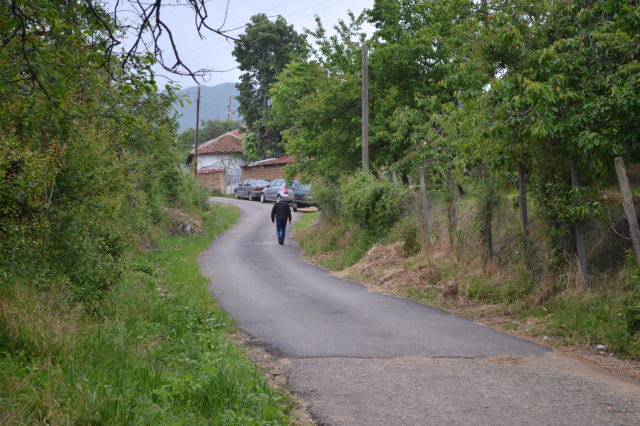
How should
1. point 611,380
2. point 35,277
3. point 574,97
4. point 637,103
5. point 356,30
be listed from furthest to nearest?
1. point 356,30
2. point 574,97
3. point 637,103
4. point 35,277
5. point 611,380

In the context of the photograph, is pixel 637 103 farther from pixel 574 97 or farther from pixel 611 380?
pixel 611 380

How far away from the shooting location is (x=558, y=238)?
9227 millimetres

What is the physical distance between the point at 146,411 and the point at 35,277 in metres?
3.62

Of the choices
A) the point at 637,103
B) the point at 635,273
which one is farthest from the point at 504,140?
the point at 635,273

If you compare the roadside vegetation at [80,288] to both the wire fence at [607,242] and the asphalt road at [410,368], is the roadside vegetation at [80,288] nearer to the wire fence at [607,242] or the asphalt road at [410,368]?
the asphalt road at [410,368]

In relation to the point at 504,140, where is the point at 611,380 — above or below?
below

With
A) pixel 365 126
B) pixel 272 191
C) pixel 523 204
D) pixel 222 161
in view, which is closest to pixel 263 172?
pixel 222 161

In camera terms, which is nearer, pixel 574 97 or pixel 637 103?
pixel 637 103

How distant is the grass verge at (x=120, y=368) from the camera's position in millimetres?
4027

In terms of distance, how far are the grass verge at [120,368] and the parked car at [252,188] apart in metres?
34.5

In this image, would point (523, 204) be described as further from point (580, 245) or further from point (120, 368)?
point (120, 368)

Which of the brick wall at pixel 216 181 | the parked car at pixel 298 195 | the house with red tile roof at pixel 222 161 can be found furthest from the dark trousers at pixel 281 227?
the house with red tile roof at pixel 222 161

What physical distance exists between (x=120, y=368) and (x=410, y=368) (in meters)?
3.08

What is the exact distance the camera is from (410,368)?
6137 mm
